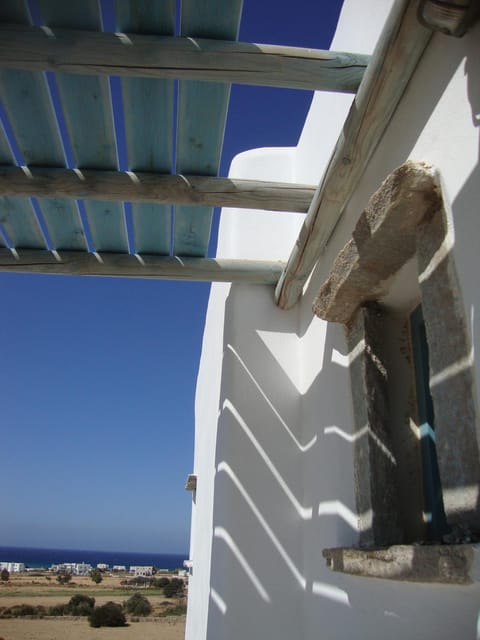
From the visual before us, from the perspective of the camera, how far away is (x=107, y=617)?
62.6 feet

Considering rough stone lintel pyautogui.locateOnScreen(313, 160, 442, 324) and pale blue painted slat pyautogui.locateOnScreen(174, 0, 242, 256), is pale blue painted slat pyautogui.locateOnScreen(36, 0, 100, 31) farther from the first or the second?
rough stone lintel pyautogui.locateOnScreen(313, 160, 442, 324)

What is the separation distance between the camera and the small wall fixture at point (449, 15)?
60.5 inches

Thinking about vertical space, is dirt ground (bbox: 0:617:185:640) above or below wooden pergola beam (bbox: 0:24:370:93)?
below

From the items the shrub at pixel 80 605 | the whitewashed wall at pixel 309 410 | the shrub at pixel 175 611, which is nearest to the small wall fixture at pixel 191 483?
the whitewashed wall at pixel 309 410

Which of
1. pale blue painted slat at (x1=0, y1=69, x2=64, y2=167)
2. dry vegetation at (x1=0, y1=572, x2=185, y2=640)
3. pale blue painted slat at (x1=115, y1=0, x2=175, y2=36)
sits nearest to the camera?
pale blue painted slat at (x1=115, y1=0, x2=175, y2=36)

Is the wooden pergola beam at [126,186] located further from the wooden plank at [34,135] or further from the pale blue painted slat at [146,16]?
the pale blue painted slat at [146,16]

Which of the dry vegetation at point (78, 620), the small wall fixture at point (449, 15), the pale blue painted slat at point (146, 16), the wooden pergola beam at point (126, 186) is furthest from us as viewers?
the dry vegetation at point (78, 620)

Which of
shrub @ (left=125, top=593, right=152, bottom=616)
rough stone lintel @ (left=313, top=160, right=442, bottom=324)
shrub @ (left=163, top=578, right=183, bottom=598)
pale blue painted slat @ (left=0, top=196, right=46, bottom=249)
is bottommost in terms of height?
shrub @ (left=125, top=593, right=152, bottom=616)

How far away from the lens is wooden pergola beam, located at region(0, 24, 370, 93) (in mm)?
2186

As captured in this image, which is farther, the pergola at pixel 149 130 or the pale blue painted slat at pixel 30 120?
the pale blue painted slat at pixel 30 120

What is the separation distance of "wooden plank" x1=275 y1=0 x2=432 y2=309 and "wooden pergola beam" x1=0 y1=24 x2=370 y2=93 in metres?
0.18

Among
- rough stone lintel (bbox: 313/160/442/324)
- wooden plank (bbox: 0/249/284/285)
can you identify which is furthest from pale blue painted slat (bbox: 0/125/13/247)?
rough stone lintel (bbox: 313/160/442/324)

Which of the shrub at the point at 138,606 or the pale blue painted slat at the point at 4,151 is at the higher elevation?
the pale blue painted slat at the point at 4,151

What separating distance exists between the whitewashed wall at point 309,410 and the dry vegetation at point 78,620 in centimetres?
1110
